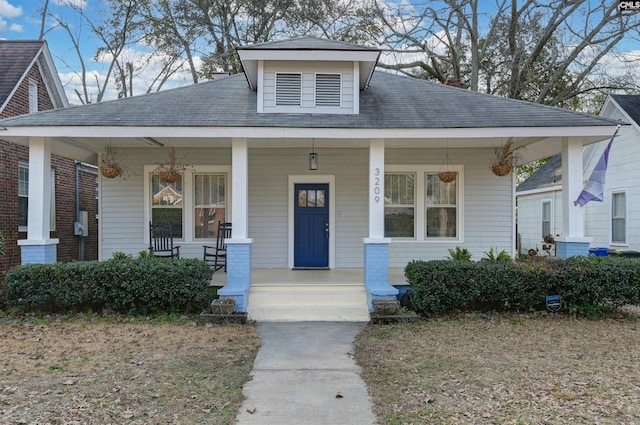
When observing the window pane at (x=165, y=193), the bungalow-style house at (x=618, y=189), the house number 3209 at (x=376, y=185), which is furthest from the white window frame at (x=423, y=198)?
the window pane at (x=165, y=193)

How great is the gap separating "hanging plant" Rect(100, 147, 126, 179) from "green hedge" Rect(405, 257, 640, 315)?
19.7 feet

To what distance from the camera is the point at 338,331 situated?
6.70 metres

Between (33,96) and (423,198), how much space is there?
10.9 metres

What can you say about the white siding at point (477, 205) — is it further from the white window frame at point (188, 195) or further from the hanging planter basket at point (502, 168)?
the white window frame at point (188, 195)

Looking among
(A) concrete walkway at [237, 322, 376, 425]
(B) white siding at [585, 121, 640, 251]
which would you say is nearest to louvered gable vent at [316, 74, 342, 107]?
(A) concrete walkway at [237, 322, 376, 425]

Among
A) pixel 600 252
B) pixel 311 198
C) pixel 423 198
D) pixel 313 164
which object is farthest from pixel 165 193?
pixel 600 252

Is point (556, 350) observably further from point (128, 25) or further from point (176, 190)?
point (128, 25)

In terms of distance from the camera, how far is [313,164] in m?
8.89

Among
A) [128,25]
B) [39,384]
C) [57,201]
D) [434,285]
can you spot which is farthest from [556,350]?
[128,25]

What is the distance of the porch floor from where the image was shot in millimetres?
8180

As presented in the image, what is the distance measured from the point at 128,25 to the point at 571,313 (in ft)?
70.2

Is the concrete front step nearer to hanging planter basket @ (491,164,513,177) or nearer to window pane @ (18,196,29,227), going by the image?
hanging planter basket @ (491,164,513,177)

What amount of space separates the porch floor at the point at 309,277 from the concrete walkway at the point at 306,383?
1596 mm

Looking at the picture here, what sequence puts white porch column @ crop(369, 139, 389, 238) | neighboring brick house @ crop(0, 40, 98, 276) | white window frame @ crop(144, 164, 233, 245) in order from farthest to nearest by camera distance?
neighboring brick house @ crop(0, 40, 98, 276) → white window frame @ crop(144, 164, 233, 245) → white porch column @ crop(369, 139, 389, 238)
